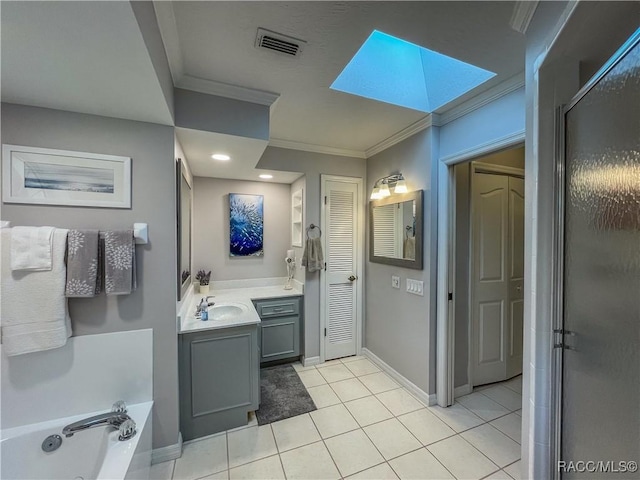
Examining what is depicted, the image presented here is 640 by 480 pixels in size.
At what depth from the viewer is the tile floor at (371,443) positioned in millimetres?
1611

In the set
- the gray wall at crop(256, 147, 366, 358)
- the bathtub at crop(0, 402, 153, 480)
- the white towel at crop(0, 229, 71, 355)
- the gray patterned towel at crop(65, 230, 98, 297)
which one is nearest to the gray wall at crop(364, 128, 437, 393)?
the gray wall at crop(256, 147, 366, 358)

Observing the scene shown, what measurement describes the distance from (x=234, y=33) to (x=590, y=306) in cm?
194

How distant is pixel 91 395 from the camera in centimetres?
157

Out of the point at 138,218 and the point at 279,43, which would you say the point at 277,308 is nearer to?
the point at 138,218

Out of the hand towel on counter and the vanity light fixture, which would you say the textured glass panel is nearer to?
the vanity light fixture

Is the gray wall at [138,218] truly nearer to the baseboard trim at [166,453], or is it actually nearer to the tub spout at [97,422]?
the baseboard trim at [166,453]

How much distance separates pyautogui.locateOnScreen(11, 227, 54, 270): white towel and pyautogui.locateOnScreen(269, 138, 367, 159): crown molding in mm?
1933

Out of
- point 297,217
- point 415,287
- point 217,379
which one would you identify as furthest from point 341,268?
point 217,379

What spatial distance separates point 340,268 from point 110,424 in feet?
7.46

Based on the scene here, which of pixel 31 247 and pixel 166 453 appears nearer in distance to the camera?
pixel 31 247

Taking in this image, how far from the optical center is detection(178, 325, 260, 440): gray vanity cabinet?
6.10ft

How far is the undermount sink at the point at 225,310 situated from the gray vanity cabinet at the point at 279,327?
0.35m

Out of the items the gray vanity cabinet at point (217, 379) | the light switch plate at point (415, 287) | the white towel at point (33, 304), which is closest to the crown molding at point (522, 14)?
the light switch plate at point (415, 287)

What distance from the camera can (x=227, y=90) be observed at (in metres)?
1.79
